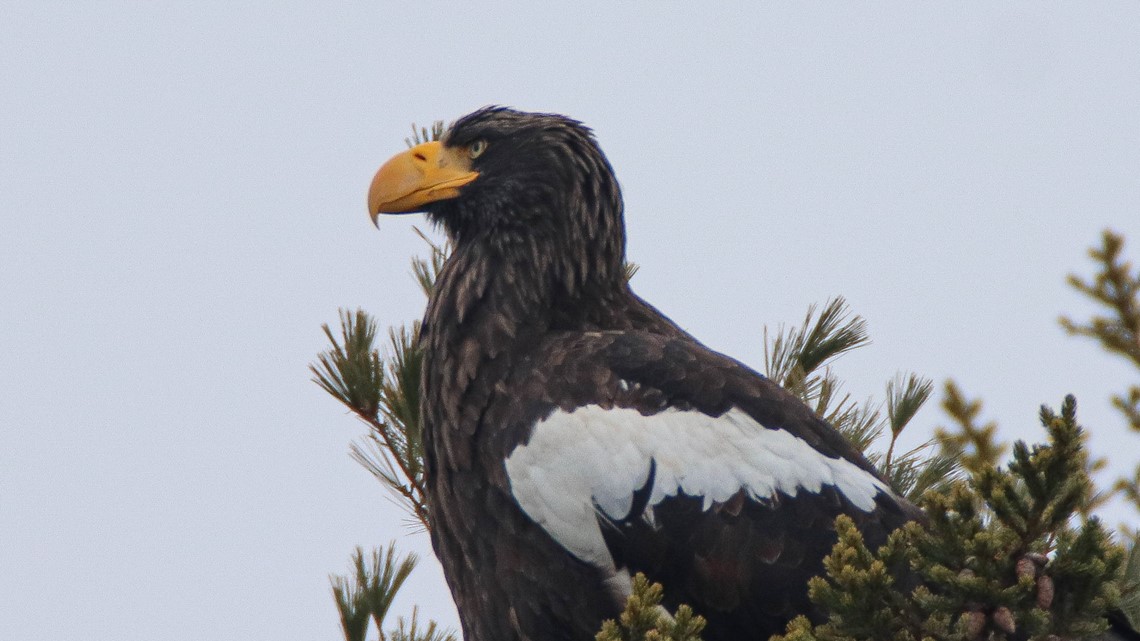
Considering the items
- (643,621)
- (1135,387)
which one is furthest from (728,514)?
(643,621)

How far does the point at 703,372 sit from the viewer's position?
13.7ft

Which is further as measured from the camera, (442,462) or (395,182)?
(395,182)

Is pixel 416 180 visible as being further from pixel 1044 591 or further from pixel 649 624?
pixel 1044 591

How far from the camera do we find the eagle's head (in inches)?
197

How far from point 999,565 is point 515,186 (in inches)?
115

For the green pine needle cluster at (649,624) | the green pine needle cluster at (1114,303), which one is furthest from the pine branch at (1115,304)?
the green pine needle cluster at (649,624)

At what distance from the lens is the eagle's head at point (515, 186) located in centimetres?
499

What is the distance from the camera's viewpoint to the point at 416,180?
16.6 ft

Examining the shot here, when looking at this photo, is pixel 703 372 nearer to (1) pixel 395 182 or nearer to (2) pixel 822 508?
(2) pixel 822 508

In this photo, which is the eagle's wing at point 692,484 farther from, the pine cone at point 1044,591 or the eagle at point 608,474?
the pine cone at point 1044,591

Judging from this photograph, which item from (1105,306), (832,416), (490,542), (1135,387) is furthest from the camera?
(832,416)

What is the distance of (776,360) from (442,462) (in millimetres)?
1384

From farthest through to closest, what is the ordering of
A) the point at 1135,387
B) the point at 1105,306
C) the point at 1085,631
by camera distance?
the point at 1105,306 < the point at 1135,387 < the point at 1085,631

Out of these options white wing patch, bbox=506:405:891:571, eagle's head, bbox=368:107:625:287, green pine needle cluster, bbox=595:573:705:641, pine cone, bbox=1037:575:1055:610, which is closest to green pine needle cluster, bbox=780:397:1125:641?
pine cone, bbox=1037:575:1055:610
